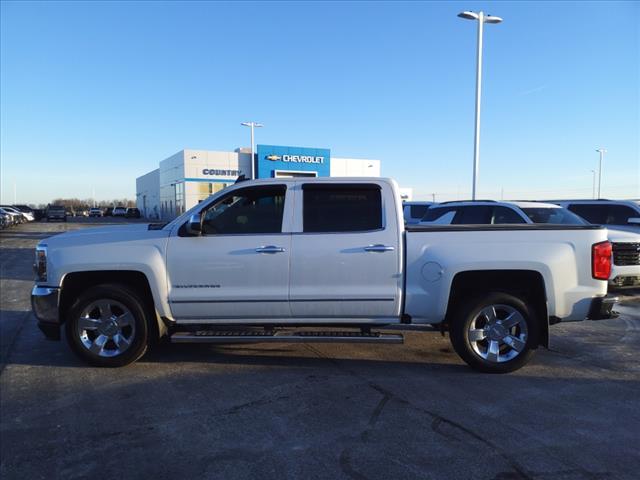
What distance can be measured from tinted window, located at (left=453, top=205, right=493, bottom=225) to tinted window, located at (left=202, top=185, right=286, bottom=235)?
665cm

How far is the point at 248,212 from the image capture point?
5242mm

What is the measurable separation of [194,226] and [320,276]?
4.56 ft

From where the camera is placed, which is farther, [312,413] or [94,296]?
[94,296]

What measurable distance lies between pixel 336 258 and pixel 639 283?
7.57 meters

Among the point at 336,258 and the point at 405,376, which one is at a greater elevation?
the point at 336,258

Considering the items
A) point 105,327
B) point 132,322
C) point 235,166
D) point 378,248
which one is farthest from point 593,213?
point 235,166

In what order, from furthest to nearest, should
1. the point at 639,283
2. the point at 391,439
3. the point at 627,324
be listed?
the point at 639,283
the point at 627,324
the point at 391,439

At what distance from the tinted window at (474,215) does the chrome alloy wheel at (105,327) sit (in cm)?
788

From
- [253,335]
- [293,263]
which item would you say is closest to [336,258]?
[293,263]

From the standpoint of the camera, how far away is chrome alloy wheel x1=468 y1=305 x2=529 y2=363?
5.05m

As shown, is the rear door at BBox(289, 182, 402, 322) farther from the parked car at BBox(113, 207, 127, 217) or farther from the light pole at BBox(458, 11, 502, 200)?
the parked car at BBox(113, 207, 127, 217)

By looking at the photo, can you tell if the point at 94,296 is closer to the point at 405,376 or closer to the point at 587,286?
the point at 405,376

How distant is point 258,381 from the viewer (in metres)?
4.86

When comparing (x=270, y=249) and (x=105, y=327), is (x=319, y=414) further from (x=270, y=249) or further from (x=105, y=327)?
(x=105, y=327)
